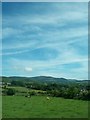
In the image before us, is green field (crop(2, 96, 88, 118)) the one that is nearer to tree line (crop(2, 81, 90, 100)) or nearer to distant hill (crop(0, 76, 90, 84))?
tree line (crop(2, 81, 90, 100))

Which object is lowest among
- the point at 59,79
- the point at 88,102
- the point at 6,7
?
the point at 88,102

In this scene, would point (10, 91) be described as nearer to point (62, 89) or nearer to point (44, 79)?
point (44, 79)

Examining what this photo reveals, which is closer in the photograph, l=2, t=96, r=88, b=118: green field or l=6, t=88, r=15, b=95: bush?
l=2, t=96, r=88, b=118: green field

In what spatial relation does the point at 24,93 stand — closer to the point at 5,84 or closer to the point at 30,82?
the point at 30,82

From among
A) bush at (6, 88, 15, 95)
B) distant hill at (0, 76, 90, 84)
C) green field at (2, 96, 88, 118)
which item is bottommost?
green field at (2, 96, 88, 118)

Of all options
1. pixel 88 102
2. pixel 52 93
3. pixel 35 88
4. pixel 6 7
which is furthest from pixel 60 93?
pixel 6 7

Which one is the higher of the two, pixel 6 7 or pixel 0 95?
pixel 6 7

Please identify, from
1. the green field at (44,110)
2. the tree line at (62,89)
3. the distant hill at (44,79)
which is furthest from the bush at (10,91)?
the green field at (44,110)

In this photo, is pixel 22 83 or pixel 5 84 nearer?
pixel 5 84

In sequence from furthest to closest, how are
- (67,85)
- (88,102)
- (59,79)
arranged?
Result: (59,79) < (67,85) < (88,102)

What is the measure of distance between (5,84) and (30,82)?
2.54m

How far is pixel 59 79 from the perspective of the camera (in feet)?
56.5

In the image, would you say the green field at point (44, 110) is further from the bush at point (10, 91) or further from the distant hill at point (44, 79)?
the distant hill at point (44, 79)

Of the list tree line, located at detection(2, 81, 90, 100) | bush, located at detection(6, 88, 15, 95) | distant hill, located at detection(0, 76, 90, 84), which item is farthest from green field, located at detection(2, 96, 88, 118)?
distant hill, located at detection(0, 76, 90, 84)
